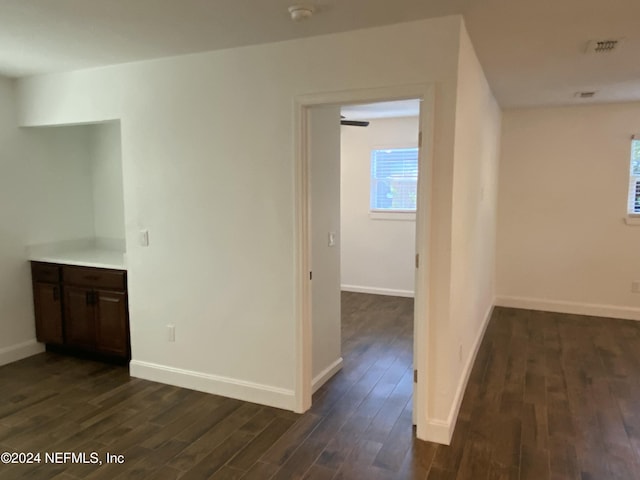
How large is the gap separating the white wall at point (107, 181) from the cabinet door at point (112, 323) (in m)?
0.96

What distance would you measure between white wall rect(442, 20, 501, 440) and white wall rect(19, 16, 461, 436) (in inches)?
5.8

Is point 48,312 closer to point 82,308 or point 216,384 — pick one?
point 82,308

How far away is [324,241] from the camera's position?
3605 millimetres

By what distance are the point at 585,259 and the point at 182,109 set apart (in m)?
4.97

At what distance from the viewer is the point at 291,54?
2.98 metres

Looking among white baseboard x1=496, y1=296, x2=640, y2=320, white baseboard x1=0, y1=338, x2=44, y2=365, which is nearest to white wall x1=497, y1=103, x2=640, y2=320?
white baseboard x1=496, y1=296, x2=640, y2=320

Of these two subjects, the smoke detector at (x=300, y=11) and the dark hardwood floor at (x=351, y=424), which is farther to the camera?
the dark hardwood floor at (x=351, y=424)

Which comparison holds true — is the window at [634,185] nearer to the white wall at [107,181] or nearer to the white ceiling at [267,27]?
the white ceiling at [267,27]

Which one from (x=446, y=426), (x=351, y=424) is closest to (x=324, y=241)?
(x=351, y=424)

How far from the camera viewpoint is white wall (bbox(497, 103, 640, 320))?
17.8 ft

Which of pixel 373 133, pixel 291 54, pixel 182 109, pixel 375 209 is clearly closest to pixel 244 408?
pixel 182 109

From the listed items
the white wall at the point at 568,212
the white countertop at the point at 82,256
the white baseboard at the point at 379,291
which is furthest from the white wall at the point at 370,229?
the white countertop at the point at 82,256

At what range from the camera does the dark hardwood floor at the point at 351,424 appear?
8.36 ft

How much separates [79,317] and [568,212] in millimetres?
5532
